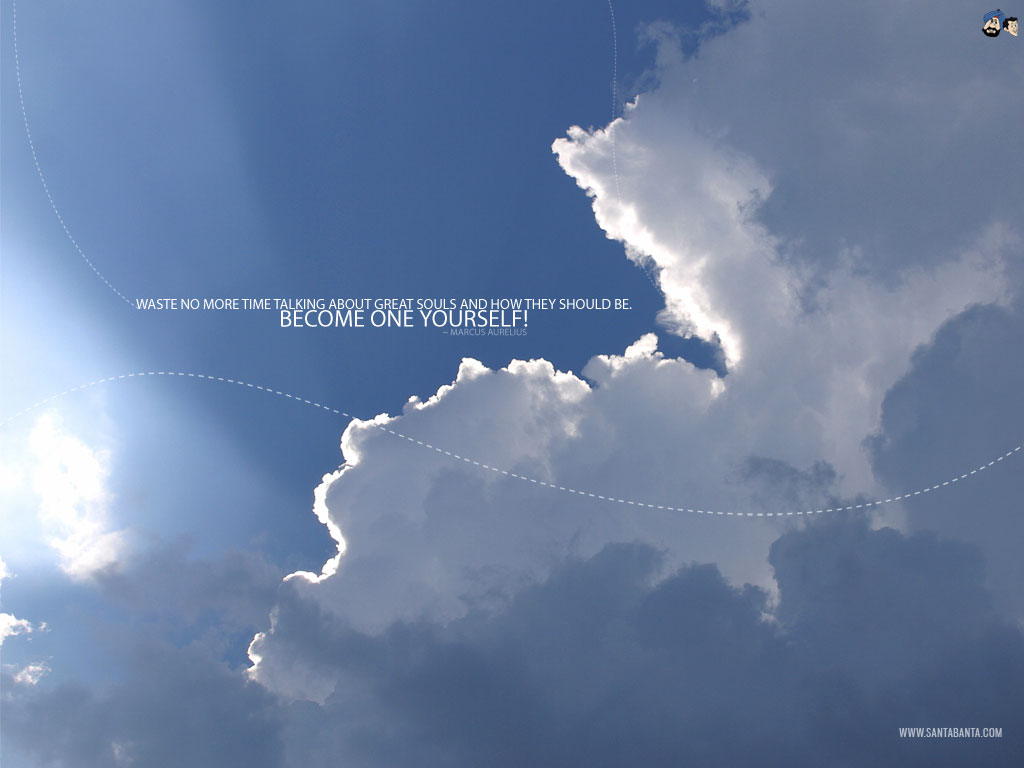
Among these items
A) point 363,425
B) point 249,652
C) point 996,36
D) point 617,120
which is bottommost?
point 249,652

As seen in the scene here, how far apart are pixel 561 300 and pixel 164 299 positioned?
18.8 metres

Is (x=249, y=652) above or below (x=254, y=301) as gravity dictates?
below

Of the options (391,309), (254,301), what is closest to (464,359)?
(391,309)

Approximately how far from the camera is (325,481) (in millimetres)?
33625

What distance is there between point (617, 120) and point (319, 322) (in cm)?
1708

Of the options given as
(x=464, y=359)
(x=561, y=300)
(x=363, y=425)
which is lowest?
(x=363, y=425)

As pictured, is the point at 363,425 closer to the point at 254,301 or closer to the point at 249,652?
the point at 254,301

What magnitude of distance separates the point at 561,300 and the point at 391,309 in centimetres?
802

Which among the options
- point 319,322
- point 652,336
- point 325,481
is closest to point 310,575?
point 325,481

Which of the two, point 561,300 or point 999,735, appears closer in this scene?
point 999,735

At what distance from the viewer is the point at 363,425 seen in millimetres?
Result: 33375

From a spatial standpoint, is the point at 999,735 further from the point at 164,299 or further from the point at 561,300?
the point at 164,299

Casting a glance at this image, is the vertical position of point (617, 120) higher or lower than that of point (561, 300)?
higher

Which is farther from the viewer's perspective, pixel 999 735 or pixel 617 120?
pixel 617 120
